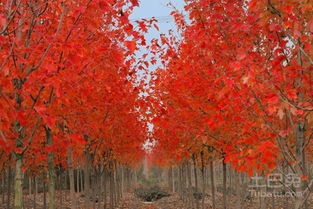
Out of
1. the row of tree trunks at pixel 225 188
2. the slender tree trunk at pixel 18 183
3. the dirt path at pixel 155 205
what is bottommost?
the dirt path at pixel 155 205

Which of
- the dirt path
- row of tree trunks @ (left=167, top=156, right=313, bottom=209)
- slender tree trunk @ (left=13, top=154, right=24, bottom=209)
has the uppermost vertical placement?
slender tree trunk @ (left=13, top=154, right=24, bottom=209)

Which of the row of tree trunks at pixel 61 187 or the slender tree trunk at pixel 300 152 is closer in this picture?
the slender tree trunk at pixel 300 152

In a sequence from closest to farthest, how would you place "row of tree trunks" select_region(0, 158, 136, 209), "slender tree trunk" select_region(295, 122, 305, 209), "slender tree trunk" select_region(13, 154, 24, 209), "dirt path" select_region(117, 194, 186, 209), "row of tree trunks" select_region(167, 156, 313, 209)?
1. "slender tree trunk" select_region(295, 122, 305, 209)
2. "slender tree trunk" select_region(13, 154, 24, 209)
3. "row of tree trunks" select_region(0, 158, 136, 209)
4. "row of tree trunks" select_region(167, 156, 313, 209)
5. "dirt path" select_region(117, 194, 186, 209)

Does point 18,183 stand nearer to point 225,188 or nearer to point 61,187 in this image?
point 225,188

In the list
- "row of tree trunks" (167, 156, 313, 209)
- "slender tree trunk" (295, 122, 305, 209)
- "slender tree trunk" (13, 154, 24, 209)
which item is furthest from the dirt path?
"slender tree trunk" (295, 122, 305, 209)

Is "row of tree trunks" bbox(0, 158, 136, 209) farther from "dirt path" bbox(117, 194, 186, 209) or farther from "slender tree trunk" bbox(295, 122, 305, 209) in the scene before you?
"slender tree trunk" bbox(295, 122, 305, 209)

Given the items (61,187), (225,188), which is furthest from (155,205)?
(225,188)

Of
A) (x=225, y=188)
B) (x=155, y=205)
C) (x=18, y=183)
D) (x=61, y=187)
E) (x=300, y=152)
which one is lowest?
(x=155, y=205)

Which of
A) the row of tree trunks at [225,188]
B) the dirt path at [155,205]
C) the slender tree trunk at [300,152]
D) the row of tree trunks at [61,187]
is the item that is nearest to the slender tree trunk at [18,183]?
the row of tree trunks at [61,187]

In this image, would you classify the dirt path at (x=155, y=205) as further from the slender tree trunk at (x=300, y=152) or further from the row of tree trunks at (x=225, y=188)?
the slender tree trunk at (x=300, y=152)

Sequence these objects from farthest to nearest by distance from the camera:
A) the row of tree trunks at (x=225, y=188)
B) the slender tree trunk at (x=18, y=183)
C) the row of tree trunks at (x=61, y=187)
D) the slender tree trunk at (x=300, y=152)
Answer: the row of tree trunks at (x=225, y=188) < the row of tree trunks at (x=61, y=187) < the slender tree trunk at (x=18, y=183) < the slender tree trunk at (x=300, y=152)

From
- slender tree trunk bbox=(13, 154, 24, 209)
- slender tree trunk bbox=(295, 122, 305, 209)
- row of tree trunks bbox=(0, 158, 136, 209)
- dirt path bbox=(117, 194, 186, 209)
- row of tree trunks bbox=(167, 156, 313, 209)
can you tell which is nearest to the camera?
slender tree trunk bbox=(295, 122, 305, 209)

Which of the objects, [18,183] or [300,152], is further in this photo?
[18,183]

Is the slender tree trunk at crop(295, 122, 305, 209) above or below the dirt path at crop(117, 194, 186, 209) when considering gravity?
above
